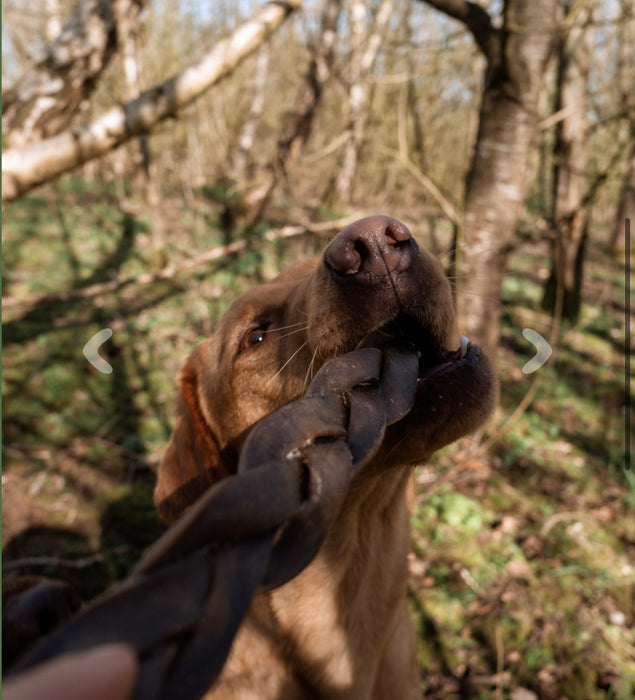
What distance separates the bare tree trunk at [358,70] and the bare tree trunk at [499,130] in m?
3.83

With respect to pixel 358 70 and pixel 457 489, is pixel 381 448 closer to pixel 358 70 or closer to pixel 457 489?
pixel 457 489

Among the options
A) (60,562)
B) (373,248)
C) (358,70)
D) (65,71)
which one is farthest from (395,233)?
(358,70)

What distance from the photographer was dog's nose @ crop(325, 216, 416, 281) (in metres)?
1.64

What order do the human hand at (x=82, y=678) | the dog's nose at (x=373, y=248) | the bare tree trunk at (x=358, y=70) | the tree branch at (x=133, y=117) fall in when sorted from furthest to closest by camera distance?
1. the bare tree trunk at (x=358, y=70)
2. the tree branch at (x=133, y=117)
3. the dog's nose at (x=373, y=248)
4. the human hand at (x=82, y=678)

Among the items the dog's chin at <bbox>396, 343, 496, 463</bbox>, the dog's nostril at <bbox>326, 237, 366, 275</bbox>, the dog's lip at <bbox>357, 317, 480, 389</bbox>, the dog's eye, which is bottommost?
the dog's eye

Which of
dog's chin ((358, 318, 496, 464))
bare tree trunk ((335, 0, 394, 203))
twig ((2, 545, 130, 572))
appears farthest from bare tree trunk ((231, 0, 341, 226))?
dog's chin ((358, 318, 496, 464))

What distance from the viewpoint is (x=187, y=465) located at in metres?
2.53

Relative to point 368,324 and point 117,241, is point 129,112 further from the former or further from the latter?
point 117,241

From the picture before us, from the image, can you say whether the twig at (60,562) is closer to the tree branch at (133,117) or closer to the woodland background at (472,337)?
the woodland background at (472,337)

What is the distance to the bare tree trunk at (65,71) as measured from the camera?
4.22 metres

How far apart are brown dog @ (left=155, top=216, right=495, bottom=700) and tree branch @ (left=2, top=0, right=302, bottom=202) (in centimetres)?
174

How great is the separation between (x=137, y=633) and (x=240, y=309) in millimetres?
2047

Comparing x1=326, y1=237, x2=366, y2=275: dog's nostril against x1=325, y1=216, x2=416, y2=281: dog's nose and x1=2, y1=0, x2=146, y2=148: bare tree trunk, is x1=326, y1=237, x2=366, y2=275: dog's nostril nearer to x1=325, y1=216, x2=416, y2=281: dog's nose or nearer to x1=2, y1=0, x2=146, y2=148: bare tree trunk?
x1=325, y1=216, x2=416, y2=281: dog's nose

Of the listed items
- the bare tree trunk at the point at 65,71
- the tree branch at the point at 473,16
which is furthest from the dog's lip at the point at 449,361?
the tree branch at the point at 473,16
